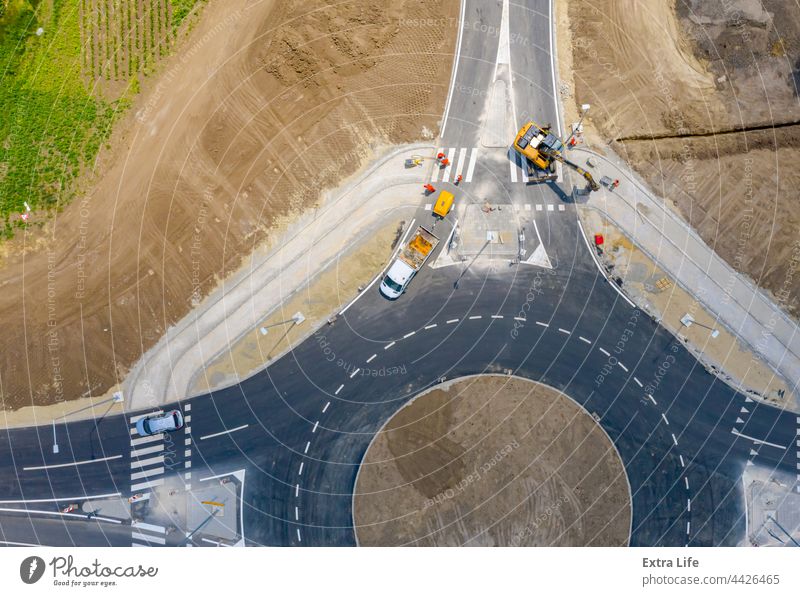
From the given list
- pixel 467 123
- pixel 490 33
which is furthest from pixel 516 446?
pixel 490 33

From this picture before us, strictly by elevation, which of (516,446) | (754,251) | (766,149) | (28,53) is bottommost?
(516,446)

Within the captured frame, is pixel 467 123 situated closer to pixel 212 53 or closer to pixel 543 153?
pixel 543 153

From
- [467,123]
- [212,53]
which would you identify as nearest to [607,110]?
[467,123]

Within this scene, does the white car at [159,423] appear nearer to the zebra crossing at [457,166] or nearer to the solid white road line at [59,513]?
the solid white road line at [59,513]

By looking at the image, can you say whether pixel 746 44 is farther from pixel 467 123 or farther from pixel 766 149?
pixel 467 123

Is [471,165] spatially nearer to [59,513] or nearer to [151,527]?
[151,527]

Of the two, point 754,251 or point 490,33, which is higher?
point 490,33
